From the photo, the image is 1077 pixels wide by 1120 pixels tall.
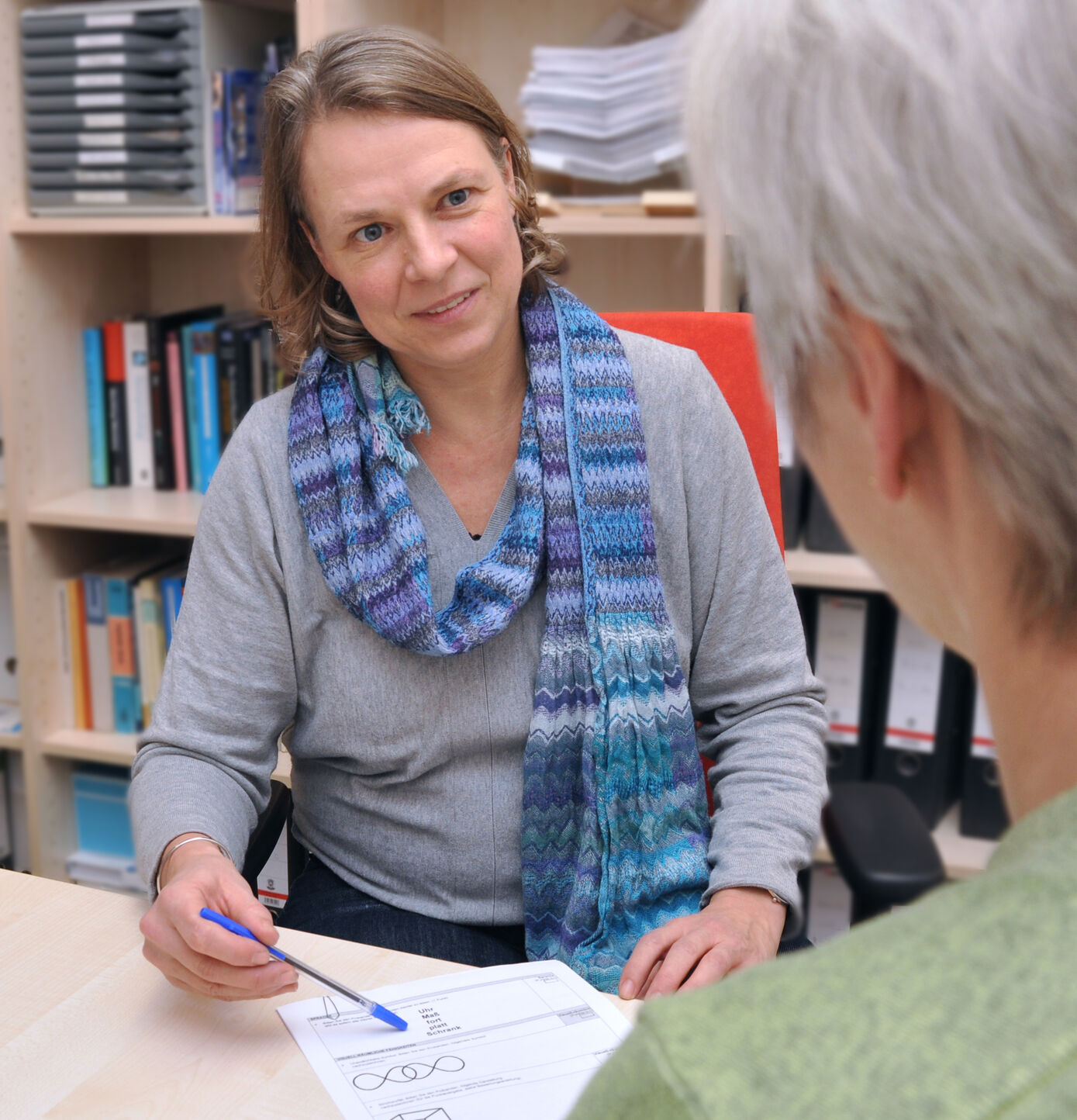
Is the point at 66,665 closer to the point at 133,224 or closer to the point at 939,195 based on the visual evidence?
the point at 133,224

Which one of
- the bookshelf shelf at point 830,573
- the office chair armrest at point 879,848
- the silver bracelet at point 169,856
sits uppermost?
the bookshelf shelf at point 830,573

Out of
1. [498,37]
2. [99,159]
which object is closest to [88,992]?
[99,159]

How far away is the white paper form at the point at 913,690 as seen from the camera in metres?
1.89

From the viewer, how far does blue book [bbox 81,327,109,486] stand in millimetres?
2242

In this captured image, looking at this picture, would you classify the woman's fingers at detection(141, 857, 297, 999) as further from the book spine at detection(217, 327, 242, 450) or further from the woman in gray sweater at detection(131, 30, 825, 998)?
the book spine at detection(217, 327, 242, 450)

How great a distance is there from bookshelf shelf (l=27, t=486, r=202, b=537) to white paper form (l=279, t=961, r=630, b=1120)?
1363mm

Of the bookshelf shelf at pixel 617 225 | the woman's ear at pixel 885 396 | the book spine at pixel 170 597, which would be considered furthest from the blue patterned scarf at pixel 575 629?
the book spine at pixel 170 597

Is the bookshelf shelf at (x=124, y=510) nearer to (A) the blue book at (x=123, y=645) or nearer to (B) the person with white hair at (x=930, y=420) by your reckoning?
(A) the blue book at (x=123, y=645)

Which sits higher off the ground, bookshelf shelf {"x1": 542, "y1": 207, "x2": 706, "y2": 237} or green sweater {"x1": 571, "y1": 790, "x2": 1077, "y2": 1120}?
bookshelf shelf {"x1": 542, "y1": 207, "x2": 706, "y2": 237}

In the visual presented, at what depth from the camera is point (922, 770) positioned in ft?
6.33

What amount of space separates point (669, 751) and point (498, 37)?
4.81 feet

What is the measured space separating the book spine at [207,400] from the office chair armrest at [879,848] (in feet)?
4.56

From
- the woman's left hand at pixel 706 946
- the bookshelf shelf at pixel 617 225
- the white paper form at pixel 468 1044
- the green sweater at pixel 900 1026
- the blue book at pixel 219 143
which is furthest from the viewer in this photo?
the blue book at pixel 219 143

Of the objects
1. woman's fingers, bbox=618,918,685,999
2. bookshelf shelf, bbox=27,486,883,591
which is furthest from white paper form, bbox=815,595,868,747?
woman's fingers, bbox=618,918,685,999
